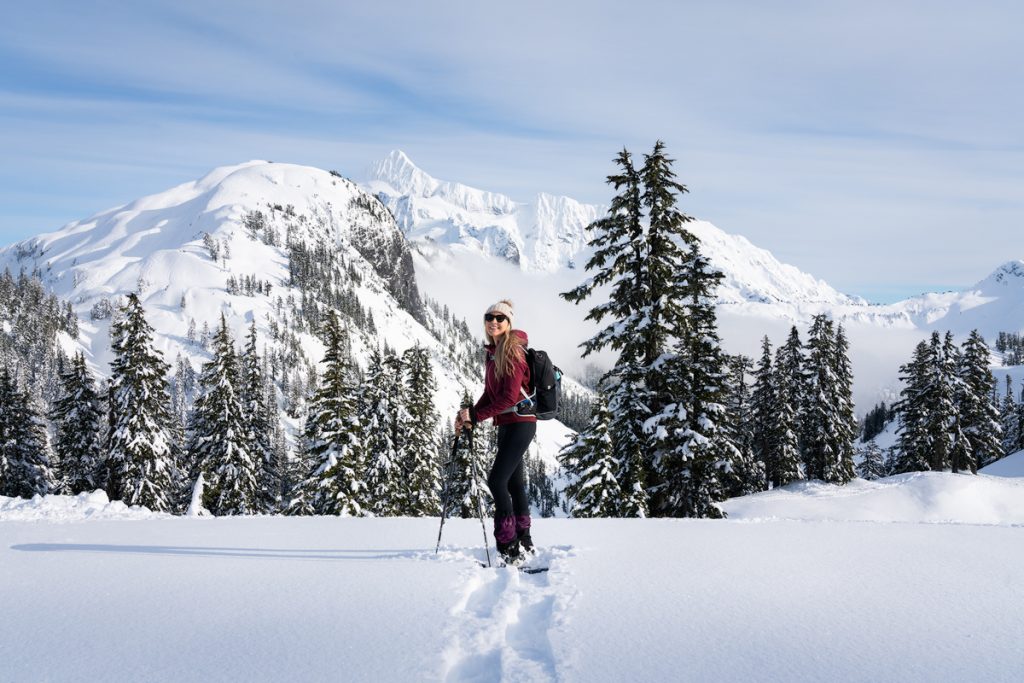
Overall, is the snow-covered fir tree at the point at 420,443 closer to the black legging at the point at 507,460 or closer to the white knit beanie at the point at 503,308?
the black legging at the point at 507,460

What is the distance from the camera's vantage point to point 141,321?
91.6ft

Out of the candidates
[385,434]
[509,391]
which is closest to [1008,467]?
[385,434]

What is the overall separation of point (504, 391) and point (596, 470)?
16.5 meters

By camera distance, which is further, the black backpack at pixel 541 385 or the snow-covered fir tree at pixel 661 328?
the snow-covered fir tree at pixel 661 328

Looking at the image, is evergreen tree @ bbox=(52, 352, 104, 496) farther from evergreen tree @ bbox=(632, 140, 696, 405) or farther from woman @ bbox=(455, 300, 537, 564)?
woman @ bbox=(455, 300, 537, 564)

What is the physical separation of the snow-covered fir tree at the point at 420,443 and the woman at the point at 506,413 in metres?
24.9

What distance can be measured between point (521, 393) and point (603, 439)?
1667cm

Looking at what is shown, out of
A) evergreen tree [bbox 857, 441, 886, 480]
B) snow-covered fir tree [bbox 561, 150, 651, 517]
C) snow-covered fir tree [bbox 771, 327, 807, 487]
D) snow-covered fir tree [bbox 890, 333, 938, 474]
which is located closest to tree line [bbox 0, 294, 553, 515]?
snow-covered fir tree [bbox 561, 150, 651, 517]

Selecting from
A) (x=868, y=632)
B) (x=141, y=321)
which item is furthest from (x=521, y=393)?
(x=141, y=321)

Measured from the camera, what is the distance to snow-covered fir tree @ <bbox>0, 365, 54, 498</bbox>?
31812 mm

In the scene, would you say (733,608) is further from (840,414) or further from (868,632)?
(840,414)

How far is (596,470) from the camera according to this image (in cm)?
2177

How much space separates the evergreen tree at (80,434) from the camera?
3161 cm

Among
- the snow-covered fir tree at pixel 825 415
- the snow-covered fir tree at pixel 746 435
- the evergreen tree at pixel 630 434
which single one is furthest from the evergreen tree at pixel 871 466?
the evergreen tree at pixel 630 434
